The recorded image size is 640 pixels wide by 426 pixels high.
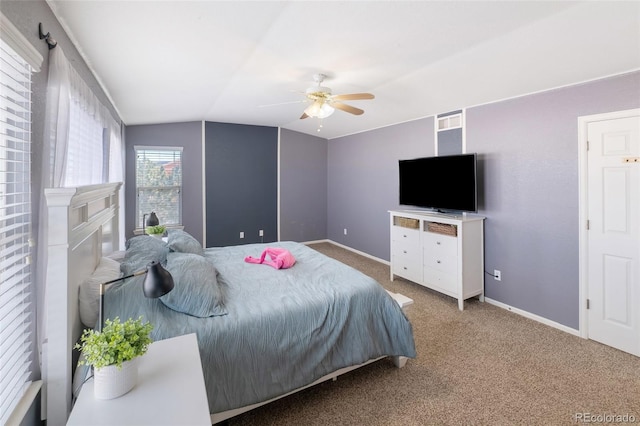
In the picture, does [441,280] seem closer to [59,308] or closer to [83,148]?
[59,308]

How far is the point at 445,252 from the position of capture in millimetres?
3529

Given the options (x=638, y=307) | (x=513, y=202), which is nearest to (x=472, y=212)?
(x=513, y=202)

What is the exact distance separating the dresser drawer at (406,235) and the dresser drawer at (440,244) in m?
0.15

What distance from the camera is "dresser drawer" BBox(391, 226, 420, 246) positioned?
12.9ft

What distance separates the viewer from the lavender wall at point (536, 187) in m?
2.78

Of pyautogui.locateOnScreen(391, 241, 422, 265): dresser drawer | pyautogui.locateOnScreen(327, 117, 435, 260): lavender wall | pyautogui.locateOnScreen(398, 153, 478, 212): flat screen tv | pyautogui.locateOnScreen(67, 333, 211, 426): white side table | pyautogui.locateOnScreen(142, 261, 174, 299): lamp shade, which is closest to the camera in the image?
pyautogui.locateOnScreen(67, 333, 211, 426): white side table

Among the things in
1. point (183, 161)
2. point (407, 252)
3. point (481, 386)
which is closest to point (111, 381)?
point (481, 386)

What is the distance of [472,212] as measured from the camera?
361 cm

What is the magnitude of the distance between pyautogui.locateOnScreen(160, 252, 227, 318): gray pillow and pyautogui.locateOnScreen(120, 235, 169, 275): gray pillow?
0.40 meters

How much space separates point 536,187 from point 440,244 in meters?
1.14

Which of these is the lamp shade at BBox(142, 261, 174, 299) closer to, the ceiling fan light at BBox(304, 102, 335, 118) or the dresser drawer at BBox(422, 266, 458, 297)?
the ceiling fan light at BBox(304, 102, 335, 118)

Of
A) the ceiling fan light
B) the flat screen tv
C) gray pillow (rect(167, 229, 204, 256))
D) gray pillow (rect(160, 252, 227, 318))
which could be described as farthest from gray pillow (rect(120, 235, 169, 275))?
the flat screen tv

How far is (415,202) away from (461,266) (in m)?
1.18

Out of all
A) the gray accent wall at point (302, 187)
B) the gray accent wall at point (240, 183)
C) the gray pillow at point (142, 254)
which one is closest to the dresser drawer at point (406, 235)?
the gray accent wall at point (302, 187)
